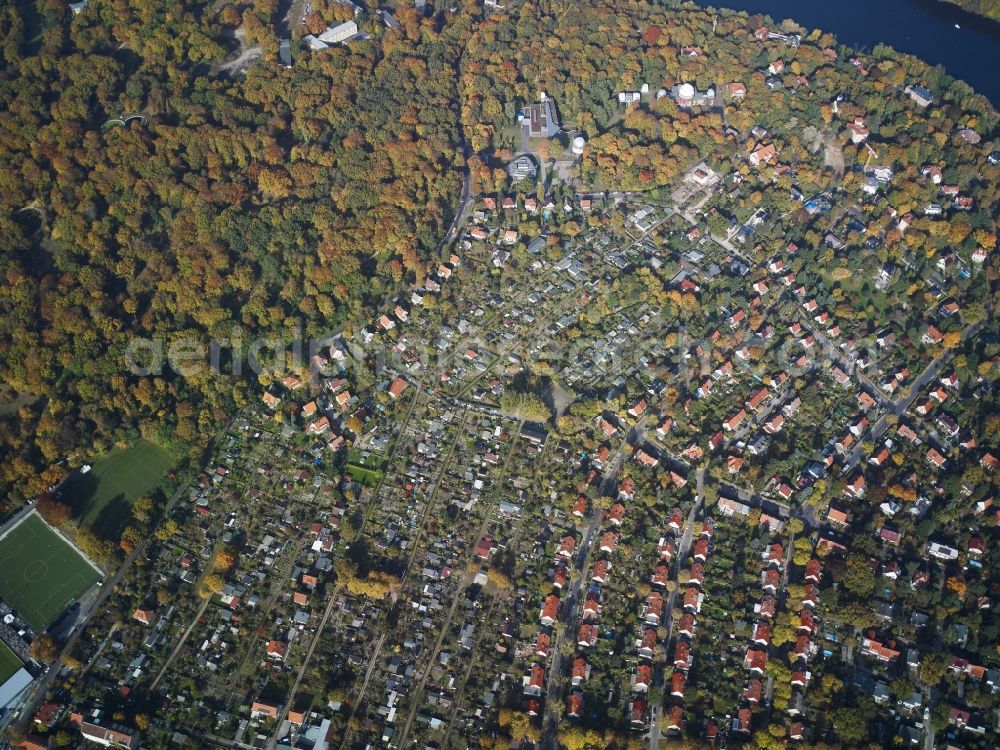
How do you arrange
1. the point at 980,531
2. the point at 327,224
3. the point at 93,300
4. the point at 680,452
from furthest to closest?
the point at 327,224, the point at 93,300, the point at 680,452, the point at 980,531

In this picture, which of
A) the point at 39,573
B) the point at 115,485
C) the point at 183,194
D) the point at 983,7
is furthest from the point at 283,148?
the point at 983,7

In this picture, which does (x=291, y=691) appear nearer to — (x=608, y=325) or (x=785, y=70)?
(x=608, y=325)

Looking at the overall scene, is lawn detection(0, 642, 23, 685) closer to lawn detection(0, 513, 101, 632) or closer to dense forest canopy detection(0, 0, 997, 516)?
lawn detection(0, 513, 101, 632)

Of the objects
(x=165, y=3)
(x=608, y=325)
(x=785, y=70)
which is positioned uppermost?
(x=785, y=70)

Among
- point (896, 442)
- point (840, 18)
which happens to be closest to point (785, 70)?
point (840, 18)

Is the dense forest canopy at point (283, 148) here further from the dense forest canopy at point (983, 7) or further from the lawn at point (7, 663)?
the dense forest canopy at point (983, 7)

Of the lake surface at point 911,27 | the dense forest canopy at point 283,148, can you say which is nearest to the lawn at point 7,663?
the dense forest canopy at point 283,148
